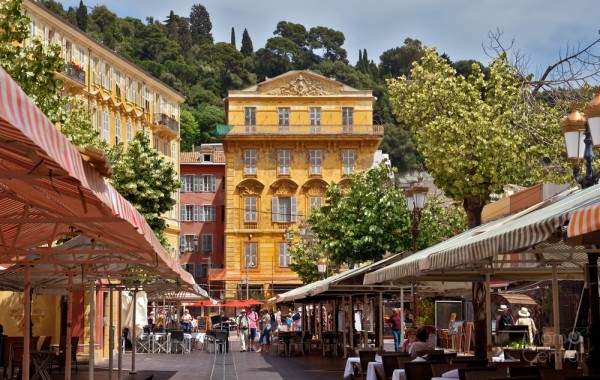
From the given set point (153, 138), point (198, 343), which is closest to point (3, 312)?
point (198, 343)

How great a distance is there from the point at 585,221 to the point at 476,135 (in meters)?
18.6

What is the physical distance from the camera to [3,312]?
31750 millimetres

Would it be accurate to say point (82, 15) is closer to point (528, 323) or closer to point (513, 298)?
point (513, 298)

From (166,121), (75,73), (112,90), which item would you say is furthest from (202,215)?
(75,73)

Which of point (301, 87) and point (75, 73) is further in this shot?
point (301, 87)

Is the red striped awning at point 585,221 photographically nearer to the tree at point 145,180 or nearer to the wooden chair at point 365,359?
the wooden chair at point 365,359

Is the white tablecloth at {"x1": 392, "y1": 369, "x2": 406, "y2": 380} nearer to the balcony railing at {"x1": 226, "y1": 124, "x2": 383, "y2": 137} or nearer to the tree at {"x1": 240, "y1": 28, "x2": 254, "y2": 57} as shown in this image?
the balcony railing at {"x1": 226, "y1": 124, "x2": 383, "y2": 137}

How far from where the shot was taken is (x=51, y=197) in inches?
355

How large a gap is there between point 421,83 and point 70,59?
36.4 meters

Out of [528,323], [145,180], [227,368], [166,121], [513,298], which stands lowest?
[227,368]

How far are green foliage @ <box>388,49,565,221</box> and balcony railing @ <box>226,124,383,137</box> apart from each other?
58.2 metres

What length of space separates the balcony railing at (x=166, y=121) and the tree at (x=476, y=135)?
50.1m

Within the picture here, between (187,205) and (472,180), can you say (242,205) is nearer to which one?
(187,205)

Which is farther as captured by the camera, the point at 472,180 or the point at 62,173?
the point at 472,180
